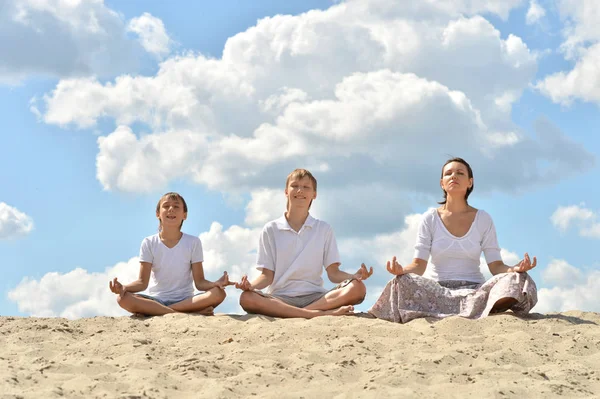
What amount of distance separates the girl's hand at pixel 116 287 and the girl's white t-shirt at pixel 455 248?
11.6 ft

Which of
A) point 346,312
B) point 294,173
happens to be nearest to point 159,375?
point 346,312

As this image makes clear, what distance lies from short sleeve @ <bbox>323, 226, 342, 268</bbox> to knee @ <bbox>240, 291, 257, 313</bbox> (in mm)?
979

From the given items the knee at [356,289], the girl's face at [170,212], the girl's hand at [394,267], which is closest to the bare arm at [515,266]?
the girl's hand at [394,267]

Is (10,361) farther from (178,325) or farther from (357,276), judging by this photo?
(357,276)

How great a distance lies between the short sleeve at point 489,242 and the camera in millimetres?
8352

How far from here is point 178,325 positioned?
7.62 metres

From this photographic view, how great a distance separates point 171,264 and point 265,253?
1.21m

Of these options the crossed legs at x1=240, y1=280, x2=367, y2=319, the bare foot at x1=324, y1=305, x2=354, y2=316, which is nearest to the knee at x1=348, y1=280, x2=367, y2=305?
the crossed legs at x1=240, y1=280, x2=367, y2=319

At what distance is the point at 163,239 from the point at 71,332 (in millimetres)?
1715

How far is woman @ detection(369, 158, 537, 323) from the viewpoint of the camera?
7840mm

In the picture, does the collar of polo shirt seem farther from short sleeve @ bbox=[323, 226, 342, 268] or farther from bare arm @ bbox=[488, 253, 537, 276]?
bare arm @ bbox=[488, 253, 537, 276]

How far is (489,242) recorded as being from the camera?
8359 mm

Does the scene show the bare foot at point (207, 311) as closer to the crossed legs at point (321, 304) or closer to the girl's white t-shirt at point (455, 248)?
the crossed legs at point (321, 304)

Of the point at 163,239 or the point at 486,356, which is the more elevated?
the point at 163,239
